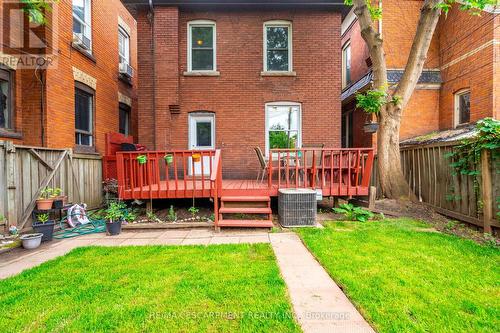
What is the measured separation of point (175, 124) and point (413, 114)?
8467mm

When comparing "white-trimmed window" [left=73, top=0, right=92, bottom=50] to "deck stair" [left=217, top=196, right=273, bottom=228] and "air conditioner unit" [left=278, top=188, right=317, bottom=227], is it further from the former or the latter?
"air conditioner unit" [left=278, top=188, right=317, bottom=227]

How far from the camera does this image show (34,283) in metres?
2.73

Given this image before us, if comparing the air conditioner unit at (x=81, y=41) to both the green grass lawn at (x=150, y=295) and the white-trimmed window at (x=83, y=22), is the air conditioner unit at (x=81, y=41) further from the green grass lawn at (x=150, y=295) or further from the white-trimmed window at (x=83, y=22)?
the green grass lawn at (x=150, y=295)

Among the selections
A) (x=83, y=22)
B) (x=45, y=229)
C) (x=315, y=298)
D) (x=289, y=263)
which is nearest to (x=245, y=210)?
(x=289, y=263)

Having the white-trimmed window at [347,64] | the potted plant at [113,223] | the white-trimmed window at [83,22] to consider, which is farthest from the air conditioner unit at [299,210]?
the white-trimmed window at [347,64]

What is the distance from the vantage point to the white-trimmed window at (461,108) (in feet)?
28.9

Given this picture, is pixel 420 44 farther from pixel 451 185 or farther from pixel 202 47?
pixel 202 47

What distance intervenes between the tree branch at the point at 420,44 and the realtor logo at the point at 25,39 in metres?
Result: 8.26

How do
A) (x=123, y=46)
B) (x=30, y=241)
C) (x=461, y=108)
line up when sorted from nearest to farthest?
(x=30, y=241)
(x=461, y=108)
(x=123, y=46)

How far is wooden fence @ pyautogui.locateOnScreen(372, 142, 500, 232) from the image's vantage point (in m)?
4.16

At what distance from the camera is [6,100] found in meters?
5.77

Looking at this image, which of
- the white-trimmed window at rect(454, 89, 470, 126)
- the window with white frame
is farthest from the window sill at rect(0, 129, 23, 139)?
the white-trimmed window at rect(454, 89, 470, 126)

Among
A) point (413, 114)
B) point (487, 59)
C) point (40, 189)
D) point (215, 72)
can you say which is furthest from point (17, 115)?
point (487, 59)

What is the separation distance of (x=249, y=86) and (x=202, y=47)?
6.29 feet
